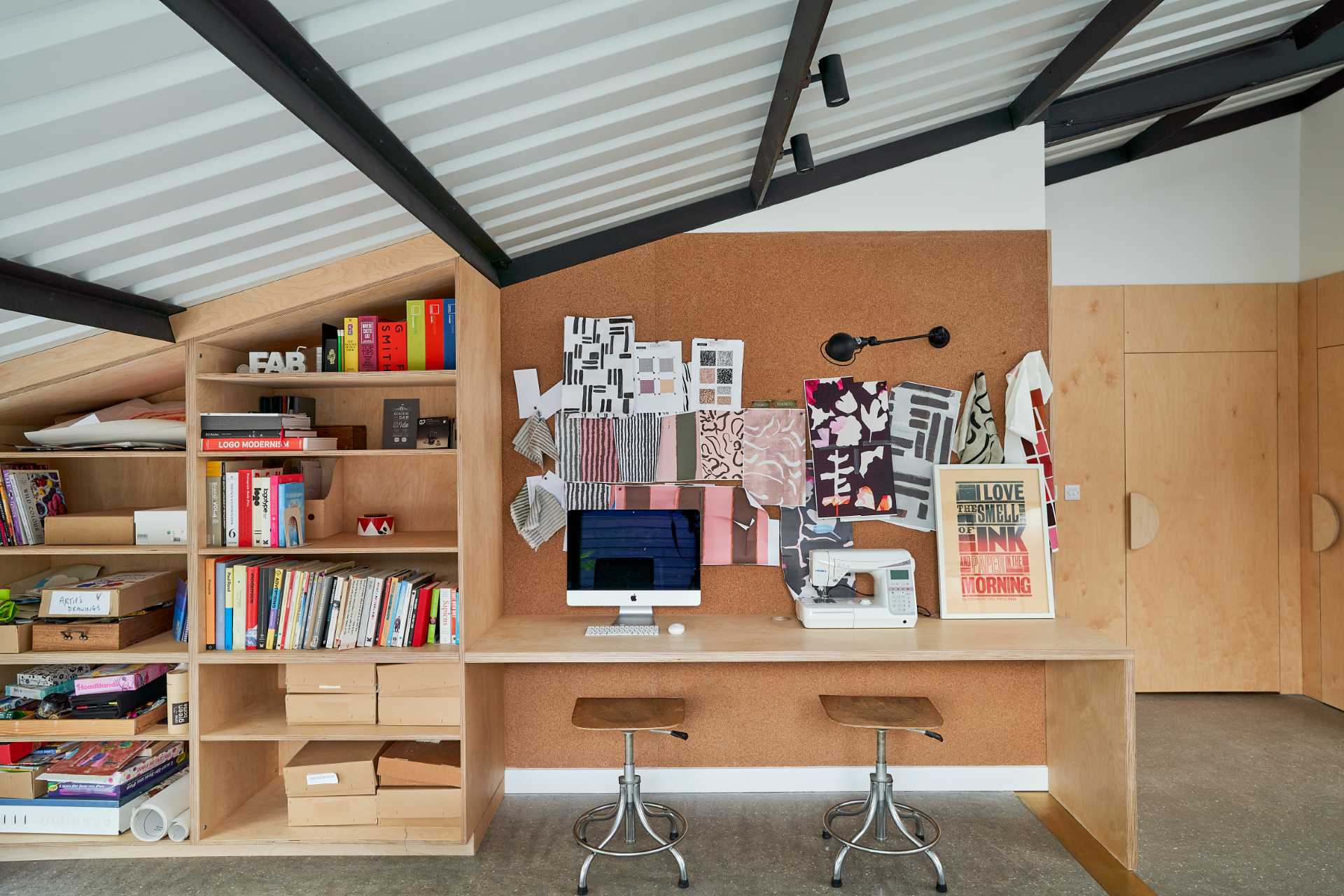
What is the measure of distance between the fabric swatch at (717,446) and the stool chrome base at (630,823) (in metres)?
1.08

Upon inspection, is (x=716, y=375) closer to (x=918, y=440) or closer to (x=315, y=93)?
(x=918, y=440)

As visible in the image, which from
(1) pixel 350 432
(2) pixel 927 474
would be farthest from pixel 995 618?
(1) pixel 350 432

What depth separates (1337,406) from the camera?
13.2ft

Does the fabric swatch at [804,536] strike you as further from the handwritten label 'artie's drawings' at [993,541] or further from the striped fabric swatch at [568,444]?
the striped fabric swatch at [568,444]

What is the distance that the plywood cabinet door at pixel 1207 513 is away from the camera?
430 cm

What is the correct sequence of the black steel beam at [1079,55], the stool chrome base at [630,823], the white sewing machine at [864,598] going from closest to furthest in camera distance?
the black steel beam at [1079,55] < the stool chrome base at [630,823] < the white sewing machine at [864,598]

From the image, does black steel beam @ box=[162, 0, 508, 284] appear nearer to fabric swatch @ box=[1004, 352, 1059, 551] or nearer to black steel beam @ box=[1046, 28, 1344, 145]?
fabric swatch @ box=[1004, 352, 1059, 551]

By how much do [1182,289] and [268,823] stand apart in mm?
5136

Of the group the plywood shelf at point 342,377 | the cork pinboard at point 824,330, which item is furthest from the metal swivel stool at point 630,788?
the plywood shelf at point 342,377

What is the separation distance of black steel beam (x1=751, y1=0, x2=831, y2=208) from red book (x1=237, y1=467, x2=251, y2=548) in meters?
2.12

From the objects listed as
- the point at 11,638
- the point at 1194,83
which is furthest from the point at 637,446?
the point at 1194,83

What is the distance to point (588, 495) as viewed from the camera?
318cm

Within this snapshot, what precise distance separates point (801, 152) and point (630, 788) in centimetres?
232

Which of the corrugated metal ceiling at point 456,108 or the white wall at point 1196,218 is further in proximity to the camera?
the white wall at point 1196,218
